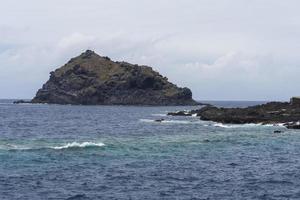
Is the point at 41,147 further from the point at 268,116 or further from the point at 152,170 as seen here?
the point at 268,116

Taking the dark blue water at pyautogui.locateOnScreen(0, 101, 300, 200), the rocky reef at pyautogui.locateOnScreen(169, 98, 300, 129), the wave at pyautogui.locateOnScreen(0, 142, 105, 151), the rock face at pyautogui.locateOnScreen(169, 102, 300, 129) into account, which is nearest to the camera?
the dark blue water at pyautogui.locateOnScreen(0, 101, 300, 200)

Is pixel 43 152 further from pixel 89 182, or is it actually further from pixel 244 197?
pixel 244 197

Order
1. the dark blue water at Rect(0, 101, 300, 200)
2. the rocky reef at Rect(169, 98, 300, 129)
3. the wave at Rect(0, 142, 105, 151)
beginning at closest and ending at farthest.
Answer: the dark blue water at Rect(0, 101, 300, 200)
the wave at Rect(0, 142, 105, 151)
the rocky reef at Rect(169, 98, 300, 129)

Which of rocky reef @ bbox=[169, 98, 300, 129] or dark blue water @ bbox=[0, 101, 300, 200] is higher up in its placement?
rocky reef @ bbox=[169, 98, 300, 129]

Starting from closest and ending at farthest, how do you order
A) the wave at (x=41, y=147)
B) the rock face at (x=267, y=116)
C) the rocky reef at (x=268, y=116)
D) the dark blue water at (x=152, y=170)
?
the dark blue water at (x=152, y=170), the wave at (x=41, y=147), the rocky reef at (x=268, y=116), the rock face at (x=267, y=116)

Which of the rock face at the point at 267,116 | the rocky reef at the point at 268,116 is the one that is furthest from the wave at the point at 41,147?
the rock face at the point at 267,116

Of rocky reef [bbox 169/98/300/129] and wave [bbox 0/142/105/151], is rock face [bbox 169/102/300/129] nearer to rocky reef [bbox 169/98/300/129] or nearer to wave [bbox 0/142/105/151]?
rocky reef [bbox 169/98/300/129]

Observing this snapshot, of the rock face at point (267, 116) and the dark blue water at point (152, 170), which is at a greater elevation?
the rock face at point (267, 116)

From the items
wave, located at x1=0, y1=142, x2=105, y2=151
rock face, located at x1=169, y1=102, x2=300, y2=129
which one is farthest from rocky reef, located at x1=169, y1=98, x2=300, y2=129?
wave, located at x1=0, y1=142, x2=105, y2=151

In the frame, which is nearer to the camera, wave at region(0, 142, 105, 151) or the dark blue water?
the dark blue water

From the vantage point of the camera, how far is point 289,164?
50.2 m

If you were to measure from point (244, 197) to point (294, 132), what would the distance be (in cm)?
4949

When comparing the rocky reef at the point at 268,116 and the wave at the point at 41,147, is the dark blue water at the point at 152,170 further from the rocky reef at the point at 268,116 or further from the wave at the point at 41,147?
the rocky reef at the point at 268,116

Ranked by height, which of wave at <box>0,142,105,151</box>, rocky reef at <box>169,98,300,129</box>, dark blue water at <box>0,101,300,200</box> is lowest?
dark blue water at <box>0,101,300,200</box>
